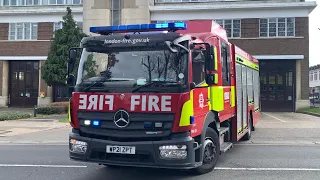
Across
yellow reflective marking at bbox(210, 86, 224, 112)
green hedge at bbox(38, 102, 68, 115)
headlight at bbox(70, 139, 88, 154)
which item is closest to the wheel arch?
yellow reflective marking at bbox(210, 86, 224, 112)

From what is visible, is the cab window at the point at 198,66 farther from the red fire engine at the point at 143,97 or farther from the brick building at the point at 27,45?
the brick building at the point at 27,45

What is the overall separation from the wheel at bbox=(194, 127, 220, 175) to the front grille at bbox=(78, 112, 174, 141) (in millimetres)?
1201

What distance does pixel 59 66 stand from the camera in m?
22.8

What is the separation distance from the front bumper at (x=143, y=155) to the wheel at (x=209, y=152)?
3.05 feet

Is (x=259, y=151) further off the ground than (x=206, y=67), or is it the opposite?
(x=206, y=67)

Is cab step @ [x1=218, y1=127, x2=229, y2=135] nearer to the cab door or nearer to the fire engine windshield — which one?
the cab door

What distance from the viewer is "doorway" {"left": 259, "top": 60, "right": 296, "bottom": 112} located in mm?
27344

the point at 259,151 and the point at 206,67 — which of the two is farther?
the point at 259,151

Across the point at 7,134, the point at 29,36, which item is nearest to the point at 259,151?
the point at 7,134

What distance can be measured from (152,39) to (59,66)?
18120 millimetres

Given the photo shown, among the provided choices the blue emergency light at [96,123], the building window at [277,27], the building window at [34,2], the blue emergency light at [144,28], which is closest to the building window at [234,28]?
the building window at [277,27]

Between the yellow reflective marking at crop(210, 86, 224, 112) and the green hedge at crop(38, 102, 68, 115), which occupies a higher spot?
the yellow reflective marking at crop(210, 86, 224, 112)

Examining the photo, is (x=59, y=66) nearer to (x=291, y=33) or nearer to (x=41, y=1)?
(x=41, y=1)

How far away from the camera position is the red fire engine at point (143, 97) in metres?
5.55
